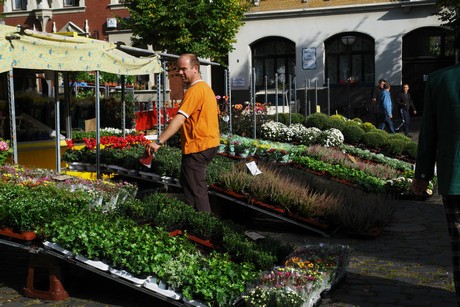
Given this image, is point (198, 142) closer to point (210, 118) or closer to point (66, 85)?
point (210, 118)

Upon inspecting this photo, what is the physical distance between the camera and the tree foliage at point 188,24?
2736 cm

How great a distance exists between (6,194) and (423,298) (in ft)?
12.9

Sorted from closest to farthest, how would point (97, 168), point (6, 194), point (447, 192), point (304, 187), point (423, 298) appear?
point (447, 192) < point (423, 298) < point (6, 194) < point (304, 187) < point (97, 168)

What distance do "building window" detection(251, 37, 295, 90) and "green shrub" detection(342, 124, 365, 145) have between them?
15922 mm

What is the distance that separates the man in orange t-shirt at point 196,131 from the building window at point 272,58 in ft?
89.2

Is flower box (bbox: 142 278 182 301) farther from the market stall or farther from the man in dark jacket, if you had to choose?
the market stall

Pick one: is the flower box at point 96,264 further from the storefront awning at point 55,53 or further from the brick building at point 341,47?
the brick building at point 341,47

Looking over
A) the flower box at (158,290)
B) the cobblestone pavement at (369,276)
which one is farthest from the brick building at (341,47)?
the flower box at (158,290)

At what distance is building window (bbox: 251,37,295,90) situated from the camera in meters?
34.6

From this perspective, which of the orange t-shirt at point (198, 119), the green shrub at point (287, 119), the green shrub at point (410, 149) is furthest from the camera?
the green shrub at point (287, 119)

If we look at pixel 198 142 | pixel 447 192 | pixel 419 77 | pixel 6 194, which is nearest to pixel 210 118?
pixel 198 142

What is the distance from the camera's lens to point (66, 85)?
1540cm

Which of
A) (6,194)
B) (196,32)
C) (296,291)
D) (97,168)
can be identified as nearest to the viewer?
(296,291)

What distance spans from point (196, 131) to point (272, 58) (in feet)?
92.0
